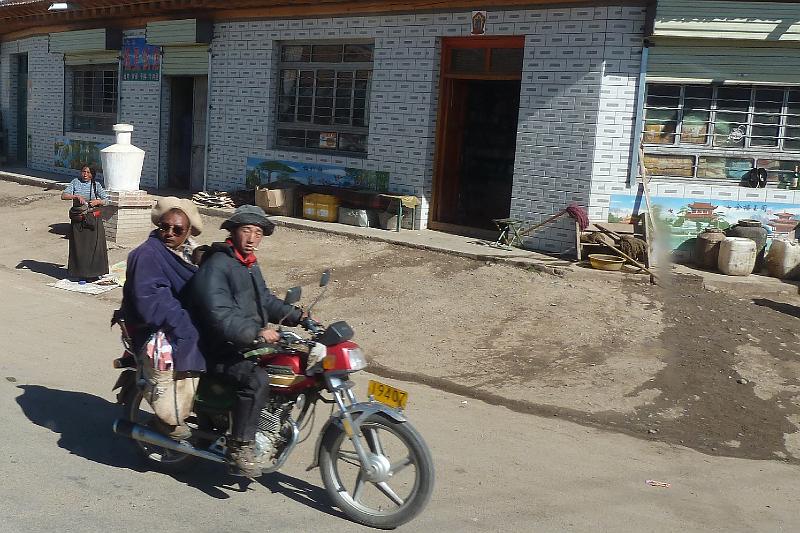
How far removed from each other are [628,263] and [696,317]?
4.71 feet

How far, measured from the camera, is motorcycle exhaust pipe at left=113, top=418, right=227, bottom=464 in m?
4.84

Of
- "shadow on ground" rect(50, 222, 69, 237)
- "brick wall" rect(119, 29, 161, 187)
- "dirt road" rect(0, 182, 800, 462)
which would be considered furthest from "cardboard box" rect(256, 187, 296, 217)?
"brick wall" rect(119, 29, 161, 187)

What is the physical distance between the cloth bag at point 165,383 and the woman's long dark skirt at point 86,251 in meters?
6.43

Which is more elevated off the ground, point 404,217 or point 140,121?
point 140,121

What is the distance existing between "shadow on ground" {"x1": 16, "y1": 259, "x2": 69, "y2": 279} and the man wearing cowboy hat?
754 cm

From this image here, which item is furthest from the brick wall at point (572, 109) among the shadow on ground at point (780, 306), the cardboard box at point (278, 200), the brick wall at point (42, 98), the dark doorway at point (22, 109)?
the dark doorway at point (22, 109)

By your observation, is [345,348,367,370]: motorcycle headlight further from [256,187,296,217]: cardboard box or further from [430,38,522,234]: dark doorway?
[256,187,296,217]: cardboard box

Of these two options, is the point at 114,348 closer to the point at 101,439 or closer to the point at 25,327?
the point at 25,327

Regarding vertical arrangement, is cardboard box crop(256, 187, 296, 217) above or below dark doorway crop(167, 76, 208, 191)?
below

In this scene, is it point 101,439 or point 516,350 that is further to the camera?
point 516,350

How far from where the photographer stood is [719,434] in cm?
653

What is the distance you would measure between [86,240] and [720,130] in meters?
8.20

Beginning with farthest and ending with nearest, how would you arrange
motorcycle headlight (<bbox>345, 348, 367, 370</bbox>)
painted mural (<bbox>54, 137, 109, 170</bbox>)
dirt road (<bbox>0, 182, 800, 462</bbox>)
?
painted mural (<bbox>54, 137, 109, 170</bbox>)
dirt road (<bbox>0, 182, 800, 462</bbox>)
motorcycle headlight (<bbox>345, 348, 367, 370</bbox>)

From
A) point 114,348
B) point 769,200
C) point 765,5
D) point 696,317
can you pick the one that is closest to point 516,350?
point 696,317
